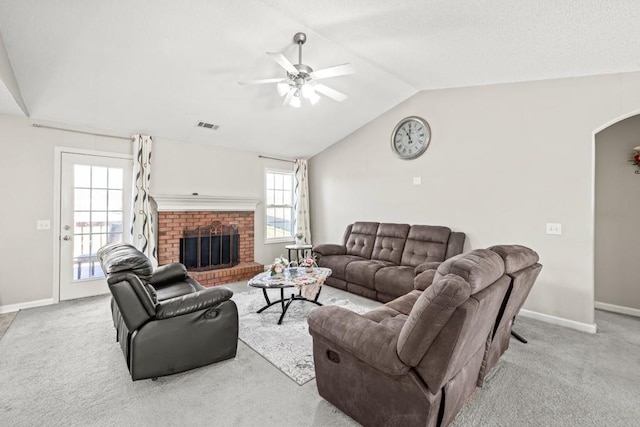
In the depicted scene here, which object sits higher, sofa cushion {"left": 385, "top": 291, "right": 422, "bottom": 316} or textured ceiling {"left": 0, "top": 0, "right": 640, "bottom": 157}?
textured ceiling {"left": 0, "top": 0, "right": 640, "bottom": 157}

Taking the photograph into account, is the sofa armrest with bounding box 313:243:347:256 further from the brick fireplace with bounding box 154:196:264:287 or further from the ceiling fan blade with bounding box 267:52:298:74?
the ceiling fan blade with bounding box 267:52:298:74

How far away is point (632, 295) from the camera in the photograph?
3.51m

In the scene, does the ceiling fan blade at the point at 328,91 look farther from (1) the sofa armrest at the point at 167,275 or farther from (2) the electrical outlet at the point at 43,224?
(2) the electrical outlet at the point at 43,224

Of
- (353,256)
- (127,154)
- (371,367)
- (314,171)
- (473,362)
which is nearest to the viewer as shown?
(371,367)

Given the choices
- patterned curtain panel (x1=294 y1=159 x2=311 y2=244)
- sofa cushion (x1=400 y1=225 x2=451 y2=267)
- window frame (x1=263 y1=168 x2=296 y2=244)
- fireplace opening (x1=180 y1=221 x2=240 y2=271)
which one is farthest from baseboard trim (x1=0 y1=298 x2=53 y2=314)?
sofa cushion (x1=400 y1=225 x2=451 y2=267)

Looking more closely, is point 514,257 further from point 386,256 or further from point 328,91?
point 386,256

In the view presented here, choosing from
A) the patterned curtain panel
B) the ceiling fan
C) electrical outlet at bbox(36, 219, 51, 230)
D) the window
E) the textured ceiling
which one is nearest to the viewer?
the textured ceiling

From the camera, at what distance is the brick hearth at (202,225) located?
15.1 feet

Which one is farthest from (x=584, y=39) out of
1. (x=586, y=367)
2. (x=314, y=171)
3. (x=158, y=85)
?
(x=314, y=171)

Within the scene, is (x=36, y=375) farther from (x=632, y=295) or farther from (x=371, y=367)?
(x=632, y=295)

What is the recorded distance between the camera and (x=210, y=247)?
502 centimetres

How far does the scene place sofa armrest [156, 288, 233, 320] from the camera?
2.13 meters

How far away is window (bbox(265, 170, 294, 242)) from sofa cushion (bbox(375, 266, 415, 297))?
282 centimetres

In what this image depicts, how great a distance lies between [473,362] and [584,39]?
8.90 feet
